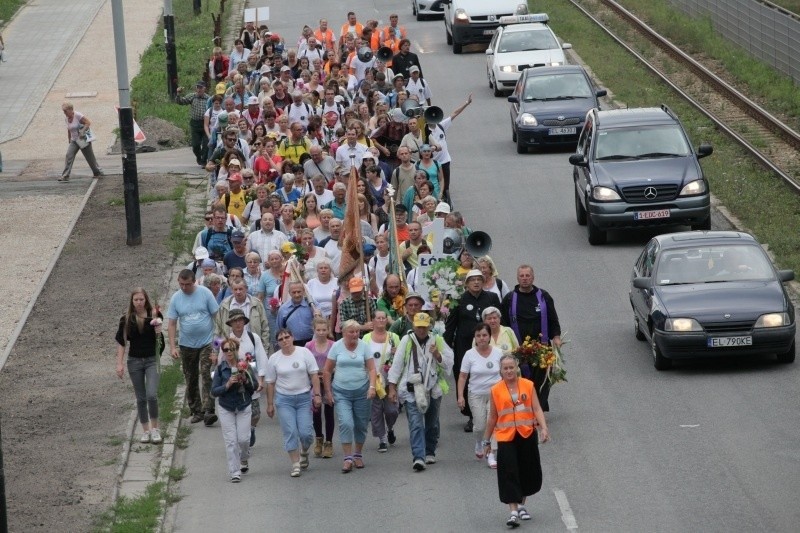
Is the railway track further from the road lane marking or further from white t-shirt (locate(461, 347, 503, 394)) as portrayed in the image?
the road lane marking

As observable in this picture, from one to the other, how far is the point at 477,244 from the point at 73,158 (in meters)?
15.3

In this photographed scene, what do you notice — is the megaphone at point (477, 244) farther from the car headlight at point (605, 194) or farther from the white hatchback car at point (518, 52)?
the white hatchback car at point (518, 52)

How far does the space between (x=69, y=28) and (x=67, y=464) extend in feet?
128

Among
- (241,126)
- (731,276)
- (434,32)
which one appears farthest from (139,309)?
(434,32)

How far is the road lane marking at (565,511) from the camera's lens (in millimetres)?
13773

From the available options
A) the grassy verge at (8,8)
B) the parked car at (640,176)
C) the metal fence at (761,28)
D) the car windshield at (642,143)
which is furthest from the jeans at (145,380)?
the grassy verge at (8,8)

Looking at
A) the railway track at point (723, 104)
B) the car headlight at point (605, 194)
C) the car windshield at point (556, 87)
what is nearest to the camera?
the car headlight at point (605, 194)

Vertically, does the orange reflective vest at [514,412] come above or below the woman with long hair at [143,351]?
above

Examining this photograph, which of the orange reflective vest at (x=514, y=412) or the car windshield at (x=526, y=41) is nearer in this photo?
the orange reflective vest at (x=514, y=412)

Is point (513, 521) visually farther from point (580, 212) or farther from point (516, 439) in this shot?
point (580, 212)

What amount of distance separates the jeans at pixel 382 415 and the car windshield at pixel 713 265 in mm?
4280

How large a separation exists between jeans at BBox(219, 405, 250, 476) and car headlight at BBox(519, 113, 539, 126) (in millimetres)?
16234

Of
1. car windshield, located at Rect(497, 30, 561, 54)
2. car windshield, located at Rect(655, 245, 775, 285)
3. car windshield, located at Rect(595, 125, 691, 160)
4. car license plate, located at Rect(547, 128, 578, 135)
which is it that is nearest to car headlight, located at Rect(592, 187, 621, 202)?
car windshield, located at Rect(595, 125, 691, 160)

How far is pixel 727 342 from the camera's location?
17.9 meters
